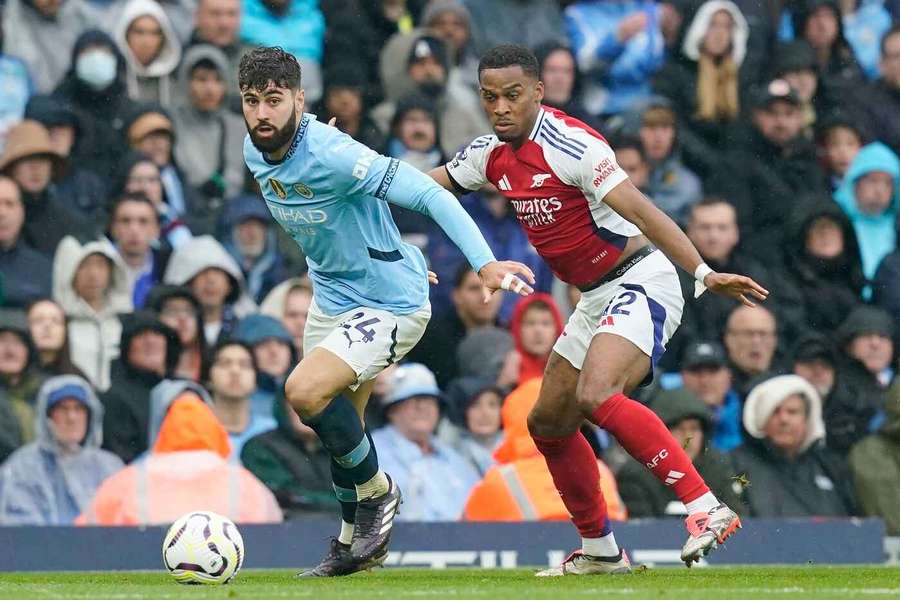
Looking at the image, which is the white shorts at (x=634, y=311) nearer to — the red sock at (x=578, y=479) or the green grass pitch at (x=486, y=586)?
the red sock at (x=578, y=479)

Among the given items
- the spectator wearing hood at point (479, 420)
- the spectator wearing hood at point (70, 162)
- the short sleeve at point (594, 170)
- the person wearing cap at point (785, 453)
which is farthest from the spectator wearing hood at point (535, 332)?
the short sleeve at point (594, 170)

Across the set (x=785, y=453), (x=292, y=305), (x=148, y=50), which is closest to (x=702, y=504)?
(x=785, y=453)

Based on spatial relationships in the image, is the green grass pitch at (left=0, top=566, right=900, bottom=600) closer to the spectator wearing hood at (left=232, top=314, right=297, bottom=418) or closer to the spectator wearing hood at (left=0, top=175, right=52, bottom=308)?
the spectator wearing hood at (left=232, top=314, right=297, bottom=418)

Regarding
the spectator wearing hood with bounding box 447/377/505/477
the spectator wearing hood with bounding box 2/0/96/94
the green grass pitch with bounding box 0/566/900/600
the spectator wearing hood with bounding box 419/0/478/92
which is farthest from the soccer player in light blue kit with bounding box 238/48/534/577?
the spectator wearing hood with bounding box 419/0/478/92

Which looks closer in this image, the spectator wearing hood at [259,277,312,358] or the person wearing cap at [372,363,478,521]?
the person wearing cap at [372,363,478,521]

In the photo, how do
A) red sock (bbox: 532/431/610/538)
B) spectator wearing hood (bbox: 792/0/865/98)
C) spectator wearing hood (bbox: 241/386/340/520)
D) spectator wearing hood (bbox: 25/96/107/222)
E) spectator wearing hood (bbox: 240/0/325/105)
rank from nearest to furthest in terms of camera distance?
1. red sock (bbox: 532/431/610/538)
2. spectator wearing hood (bbox: 241/386/340/520)
3. spectator wearing hood (bbox: 25/96/107/222)
4. spectator wearing hood (bbox: 240/0/325/105)
5. spectator wearing hood (bbox: 792/0/865/98)

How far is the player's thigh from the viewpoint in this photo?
9.57m

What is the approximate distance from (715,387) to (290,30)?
14.8 ft

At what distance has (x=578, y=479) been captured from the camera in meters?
9.68

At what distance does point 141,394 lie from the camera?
12.6 metres

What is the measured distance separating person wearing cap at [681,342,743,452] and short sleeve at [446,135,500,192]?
4.29m

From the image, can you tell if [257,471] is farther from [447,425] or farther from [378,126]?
[378,126]

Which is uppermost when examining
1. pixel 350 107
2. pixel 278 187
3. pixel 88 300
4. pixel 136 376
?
pixel 278 187

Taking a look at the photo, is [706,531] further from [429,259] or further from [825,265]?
[825,265]
